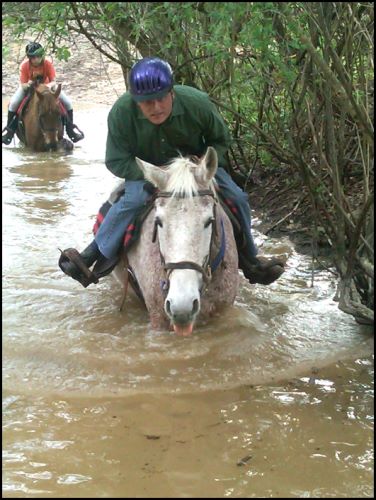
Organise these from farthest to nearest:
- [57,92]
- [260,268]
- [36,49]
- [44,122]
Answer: [44,122] → [57,92] → [36,49] → [260,268]

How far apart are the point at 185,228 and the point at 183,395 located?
1.03 meters

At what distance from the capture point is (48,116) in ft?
42.6

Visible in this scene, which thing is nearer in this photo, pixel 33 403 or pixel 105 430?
pixel 105 430

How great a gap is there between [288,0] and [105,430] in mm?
2681

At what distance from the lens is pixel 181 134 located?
535 centimetres

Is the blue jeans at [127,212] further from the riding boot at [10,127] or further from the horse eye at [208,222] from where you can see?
the riding boot at [10,127]

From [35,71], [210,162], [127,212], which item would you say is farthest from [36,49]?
[35,71]

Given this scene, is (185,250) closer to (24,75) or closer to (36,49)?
(36,49)

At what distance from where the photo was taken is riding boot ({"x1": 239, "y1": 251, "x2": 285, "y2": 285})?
5828mm

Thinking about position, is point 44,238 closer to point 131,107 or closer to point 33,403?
point 131,107

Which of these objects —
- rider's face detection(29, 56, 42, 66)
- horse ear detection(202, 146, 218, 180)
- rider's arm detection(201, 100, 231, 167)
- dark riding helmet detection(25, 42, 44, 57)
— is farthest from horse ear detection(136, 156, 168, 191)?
rider's face detection(29, 56, 42, 66)

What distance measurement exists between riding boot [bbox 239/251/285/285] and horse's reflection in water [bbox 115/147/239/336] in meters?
0.46

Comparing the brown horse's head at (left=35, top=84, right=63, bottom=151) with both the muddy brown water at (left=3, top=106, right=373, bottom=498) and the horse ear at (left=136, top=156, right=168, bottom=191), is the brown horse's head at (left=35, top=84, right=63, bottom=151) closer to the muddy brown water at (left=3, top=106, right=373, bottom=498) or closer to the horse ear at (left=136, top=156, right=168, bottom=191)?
the muddy brown water at (left=3, top=106, right=373, bottom=498)

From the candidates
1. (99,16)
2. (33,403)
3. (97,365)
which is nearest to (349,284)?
(97,365)
